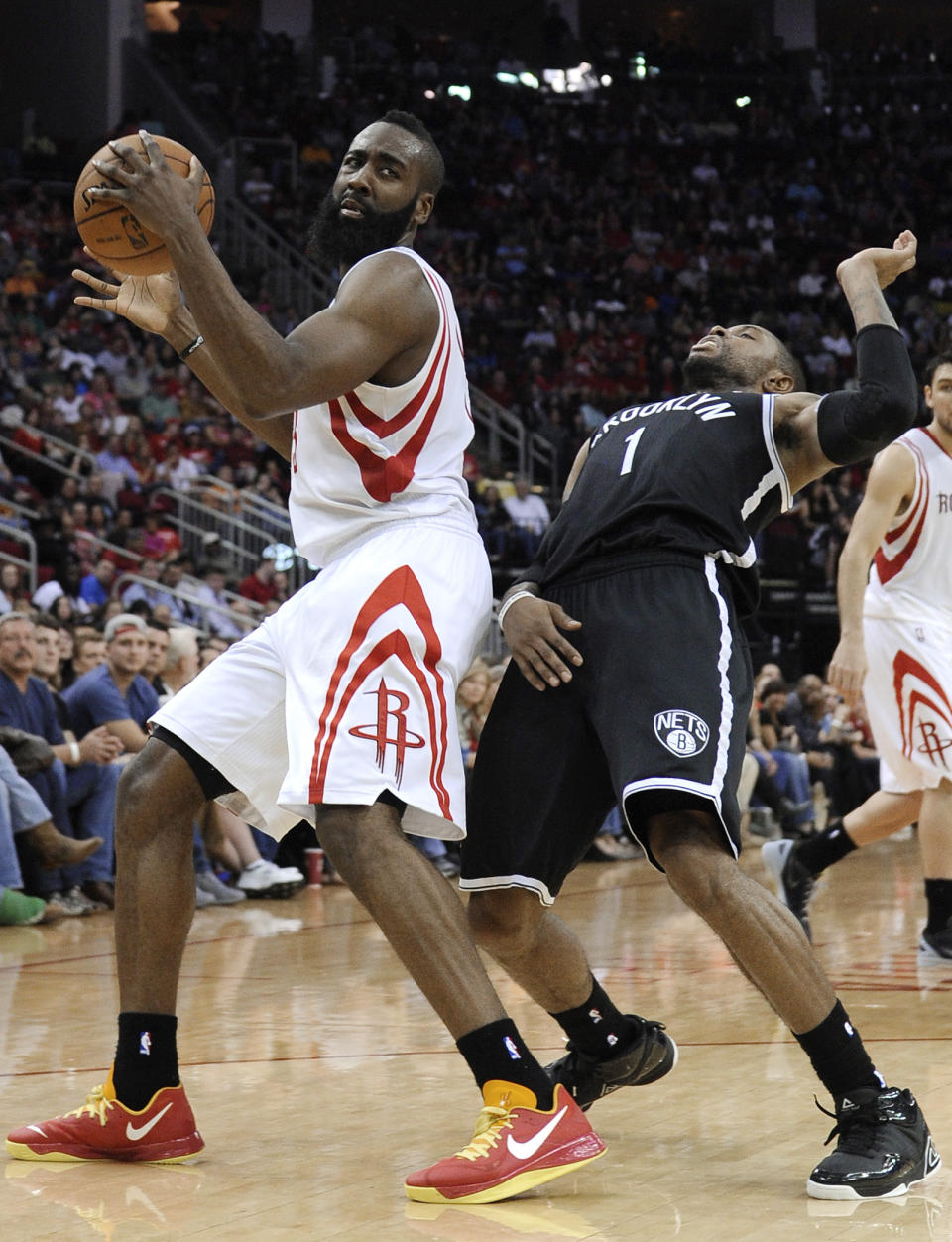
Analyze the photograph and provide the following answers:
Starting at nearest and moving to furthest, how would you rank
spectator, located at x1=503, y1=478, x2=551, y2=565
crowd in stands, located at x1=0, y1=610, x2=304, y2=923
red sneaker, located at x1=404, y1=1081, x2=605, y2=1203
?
red sneaker, located at x1=404, y1=1081, x2=605, y2=1203, crowd in stands, located at x1=0, y1=610, x2=304, y2=923, spectator, located at x1=503, y1=478, x2=551, y2=565

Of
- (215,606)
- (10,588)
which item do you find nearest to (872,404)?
(10,588)

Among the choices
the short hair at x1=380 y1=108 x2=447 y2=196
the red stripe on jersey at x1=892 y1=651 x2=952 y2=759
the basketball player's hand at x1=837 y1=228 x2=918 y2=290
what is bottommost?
the red stripe on jersey at x1=892 y1=651 x2=952 y2=759

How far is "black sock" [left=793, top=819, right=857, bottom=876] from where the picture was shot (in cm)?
577

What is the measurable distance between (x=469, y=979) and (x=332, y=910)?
4.77 metres

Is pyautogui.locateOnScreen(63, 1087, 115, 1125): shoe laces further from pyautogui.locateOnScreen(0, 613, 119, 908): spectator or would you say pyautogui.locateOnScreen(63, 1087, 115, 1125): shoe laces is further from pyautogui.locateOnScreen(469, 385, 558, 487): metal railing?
pyautogui.locateOnScreen(469, 385, 558, 487): metal railing

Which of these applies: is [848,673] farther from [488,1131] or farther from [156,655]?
[156,655]

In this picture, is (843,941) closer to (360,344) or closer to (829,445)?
(829,445)

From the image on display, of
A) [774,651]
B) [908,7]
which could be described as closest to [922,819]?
[774,651]

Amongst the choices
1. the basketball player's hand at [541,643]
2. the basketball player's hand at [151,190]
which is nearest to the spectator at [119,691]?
the basketball player's hand at [541,643]

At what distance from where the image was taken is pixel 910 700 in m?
5.55

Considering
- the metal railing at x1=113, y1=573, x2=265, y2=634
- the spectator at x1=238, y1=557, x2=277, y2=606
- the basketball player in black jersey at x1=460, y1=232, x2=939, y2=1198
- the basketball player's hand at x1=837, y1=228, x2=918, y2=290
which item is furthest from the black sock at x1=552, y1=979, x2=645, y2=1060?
the spectator at x1=238, y1=557, x2=277, y2=606

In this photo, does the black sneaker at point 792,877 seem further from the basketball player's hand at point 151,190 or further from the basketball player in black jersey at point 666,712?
the basketball player's hand at point 151,190

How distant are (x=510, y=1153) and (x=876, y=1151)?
0.65 m

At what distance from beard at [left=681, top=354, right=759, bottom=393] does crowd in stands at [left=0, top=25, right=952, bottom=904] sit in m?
8.63
